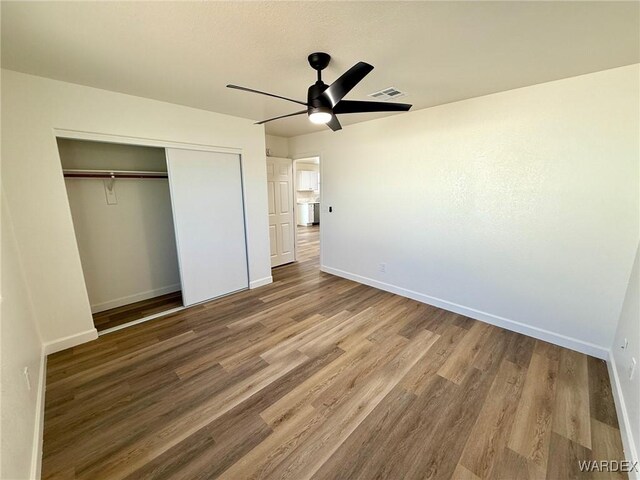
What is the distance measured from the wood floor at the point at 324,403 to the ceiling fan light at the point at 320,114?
203 centimetres

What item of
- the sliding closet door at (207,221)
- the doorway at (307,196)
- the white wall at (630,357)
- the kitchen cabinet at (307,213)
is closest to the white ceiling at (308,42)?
the sliding closet door at (207,221)

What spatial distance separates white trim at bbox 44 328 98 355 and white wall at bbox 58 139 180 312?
0.77 meters

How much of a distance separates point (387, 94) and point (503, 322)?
2709mm

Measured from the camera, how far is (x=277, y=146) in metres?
4.91

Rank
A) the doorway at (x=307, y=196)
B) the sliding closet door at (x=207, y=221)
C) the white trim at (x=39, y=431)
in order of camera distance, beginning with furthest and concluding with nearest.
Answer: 1. the doorway at (x=307, y=196)
2. the sliding closet door at (x=207, y=221)
3. the white trim at (x=39, y=431)

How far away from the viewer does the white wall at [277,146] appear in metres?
4.76

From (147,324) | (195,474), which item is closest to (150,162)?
(147,324)

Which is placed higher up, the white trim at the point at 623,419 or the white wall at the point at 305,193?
the white wall at the point at 305,193

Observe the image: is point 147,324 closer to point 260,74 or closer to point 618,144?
point 260,74

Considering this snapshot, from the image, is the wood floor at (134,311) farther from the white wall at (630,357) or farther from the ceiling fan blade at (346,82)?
the white wall at (630,357)

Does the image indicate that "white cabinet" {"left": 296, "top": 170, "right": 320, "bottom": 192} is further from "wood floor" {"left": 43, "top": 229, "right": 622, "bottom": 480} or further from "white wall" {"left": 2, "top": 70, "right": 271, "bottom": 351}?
"wood floor" {"left": 43, "top": 229, "right": 622, "bottom": 480}

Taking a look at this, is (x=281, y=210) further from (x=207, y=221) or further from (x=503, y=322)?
(x=503, y=322)

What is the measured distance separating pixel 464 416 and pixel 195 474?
5.58 feet

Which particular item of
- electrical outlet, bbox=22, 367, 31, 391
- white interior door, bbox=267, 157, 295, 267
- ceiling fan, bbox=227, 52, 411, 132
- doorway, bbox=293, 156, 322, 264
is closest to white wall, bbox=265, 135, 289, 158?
white interior door, bbox=267, 157, 295, 267
